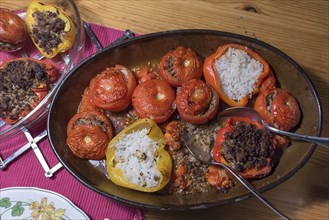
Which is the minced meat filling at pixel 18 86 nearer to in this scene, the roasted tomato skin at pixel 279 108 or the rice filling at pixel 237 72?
Result: the rice filling at pixel 237 72

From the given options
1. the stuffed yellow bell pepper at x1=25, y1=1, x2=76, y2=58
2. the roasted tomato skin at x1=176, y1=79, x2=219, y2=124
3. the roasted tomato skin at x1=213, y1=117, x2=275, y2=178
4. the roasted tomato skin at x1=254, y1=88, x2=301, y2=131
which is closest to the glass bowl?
the stuffed yellow bell pepper at x1=25, y1=1, x2=76, y2=58

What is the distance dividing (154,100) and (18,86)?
490mm

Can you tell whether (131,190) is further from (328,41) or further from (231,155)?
(328,41)

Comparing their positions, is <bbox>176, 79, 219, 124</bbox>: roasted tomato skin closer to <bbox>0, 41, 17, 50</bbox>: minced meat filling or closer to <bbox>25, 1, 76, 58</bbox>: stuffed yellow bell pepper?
<bbox>25, 1, 76, 58</bbox>: stuffed yellow bell pepper

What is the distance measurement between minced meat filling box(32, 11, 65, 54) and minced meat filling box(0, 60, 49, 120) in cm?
10

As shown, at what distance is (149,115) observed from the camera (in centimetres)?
148

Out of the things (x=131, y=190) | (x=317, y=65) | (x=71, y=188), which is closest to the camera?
(x=131, y=190)

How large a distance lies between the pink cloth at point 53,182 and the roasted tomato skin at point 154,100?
0.33 meters

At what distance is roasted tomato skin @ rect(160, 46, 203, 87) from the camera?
1.50 metres

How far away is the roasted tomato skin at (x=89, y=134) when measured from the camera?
1438mm

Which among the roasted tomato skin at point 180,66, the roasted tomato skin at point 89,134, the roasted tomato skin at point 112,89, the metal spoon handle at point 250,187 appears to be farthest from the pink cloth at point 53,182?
the roasted tomato skin at point 180,66

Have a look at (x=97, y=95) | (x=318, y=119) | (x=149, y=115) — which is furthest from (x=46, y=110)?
(x=318, y=119)

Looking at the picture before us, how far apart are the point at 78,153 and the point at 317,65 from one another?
98cm

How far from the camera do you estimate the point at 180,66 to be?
150 centimetres
